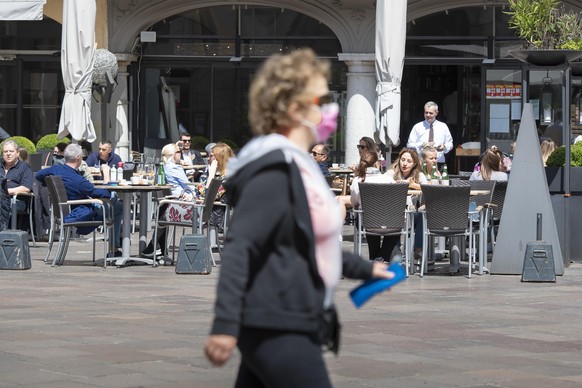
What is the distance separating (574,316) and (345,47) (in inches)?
538

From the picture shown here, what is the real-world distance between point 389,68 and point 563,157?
4389 mm

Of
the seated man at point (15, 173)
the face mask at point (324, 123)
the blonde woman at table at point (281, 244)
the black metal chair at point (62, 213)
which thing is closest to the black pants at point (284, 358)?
the blonde woman at table at point (281, 244)

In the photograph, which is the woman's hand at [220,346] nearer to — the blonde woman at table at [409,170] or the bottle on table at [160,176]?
the blonde woman at table at [409,170]

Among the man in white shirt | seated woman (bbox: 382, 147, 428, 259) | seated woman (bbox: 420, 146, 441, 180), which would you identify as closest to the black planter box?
seated woman (bbox: 420, 146, 441, 180)

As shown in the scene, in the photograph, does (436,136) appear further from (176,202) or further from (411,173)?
(176,202)

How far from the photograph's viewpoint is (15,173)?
16.8m

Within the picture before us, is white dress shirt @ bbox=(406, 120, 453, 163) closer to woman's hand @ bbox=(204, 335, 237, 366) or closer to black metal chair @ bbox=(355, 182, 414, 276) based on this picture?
black metal chair @ bbox=(355, 182, 414, 276)

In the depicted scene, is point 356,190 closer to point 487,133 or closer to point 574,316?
point 574,316

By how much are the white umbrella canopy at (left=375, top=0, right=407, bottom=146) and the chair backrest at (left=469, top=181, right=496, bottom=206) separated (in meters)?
3.95

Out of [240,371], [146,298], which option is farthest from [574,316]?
[240,371]

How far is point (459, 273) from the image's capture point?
1366 centimetres

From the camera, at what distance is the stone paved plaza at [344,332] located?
714 centimetres

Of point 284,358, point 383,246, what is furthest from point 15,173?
point 284,358

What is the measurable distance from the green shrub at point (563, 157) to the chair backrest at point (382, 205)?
2.29m
